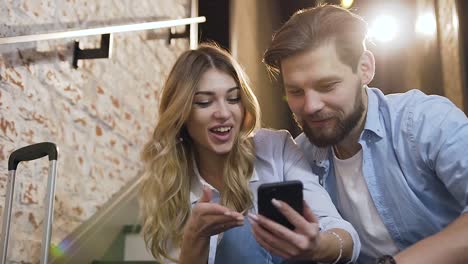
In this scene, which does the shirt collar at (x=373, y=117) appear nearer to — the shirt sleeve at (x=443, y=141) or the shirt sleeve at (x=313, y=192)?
the shirt sleeve at (x=443, y=141)

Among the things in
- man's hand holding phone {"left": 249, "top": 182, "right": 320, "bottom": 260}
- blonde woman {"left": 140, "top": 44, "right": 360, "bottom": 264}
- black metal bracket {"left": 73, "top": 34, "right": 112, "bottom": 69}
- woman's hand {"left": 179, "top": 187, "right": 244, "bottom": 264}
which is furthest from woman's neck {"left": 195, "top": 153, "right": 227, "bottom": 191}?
Answer: black metal bracket {"left": 73, "top": 34, "right": 112, "bottom": 69}

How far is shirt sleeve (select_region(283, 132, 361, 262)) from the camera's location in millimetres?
1325

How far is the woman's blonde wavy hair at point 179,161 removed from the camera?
5.08 feet

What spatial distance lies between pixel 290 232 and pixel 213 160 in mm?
647

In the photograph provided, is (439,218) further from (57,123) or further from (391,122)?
(57,123)

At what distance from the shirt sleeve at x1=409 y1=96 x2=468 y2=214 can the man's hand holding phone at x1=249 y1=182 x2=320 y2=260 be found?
0.43m

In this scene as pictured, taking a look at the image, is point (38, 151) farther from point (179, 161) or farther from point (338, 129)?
point (338, 129)

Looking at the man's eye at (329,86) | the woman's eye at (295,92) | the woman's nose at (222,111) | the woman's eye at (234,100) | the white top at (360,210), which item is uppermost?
the man's eye at (329,86)

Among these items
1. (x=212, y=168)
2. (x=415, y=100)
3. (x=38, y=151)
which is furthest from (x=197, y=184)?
(x=415, y=100)

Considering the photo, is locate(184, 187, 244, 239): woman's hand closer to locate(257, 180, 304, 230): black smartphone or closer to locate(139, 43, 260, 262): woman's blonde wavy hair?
locate(257, 180, 304, 230): black smartphone

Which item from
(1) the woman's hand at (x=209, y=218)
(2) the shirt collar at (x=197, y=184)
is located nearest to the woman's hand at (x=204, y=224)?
(1) the woman's hand at (x=209, y=218)

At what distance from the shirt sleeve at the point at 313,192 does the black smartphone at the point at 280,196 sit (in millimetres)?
278

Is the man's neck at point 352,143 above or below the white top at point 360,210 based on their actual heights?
above

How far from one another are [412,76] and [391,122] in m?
3.67
